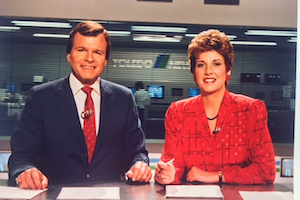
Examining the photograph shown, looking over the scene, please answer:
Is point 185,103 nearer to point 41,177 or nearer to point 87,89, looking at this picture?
point 87,89

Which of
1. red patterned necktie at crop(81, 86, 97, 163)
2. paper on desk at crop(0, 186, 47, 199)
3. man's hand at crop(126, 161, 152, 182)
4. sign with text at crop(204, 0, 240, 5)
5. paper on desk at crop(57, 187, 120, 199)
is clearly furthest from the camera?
sign with text at crop(204, 0, 240, 5)

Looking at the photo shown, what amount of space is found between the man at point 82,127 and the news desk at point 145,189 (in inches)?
3.8

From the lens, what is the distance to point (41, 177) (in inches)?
97.3

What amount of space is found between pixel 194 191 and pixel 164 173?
0.27m

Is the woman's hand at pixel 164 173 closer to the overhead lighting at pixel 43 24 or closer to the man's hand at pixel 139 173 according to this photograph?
the man's hand at pixel 139 173

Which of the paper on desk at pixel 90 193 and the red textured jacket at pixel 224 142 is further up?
the red textured jacket at pixel 224 142

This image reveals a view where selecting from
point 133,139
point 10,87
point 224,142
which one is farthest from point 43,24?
point 224,142

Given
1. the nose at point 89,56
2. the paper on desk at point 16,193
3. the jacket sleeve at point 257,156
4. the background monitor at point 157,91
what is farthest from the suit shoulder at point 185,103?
the paper on desk at point 16,193

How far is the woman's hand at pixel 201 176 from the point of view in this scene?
265 cm

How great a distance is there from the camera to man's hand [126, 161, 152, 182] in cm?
253

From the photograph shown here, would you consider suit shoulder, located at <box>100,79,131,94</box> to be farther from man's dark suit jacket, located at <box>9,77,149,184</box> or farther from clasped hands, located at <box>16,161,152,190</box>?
clasped hands, located at <box>16,161,152,190</box>

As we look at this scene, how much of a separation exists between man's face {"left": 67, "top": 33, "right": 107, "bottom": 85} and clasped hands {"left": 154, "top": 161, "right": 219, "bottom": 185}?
0.90 meters

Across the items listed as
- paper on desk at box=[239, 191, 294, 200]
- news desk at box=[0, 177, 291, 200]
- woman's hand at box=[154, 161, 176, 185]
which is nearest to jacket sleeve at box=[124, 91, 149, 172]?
woman's hand at box=[154, 161, 176, 185]

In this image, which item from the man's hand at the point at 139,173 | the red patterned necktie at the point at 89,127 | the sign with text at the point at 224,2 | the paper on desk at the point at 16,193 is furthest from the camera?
the sign with text at the point at 224,2
